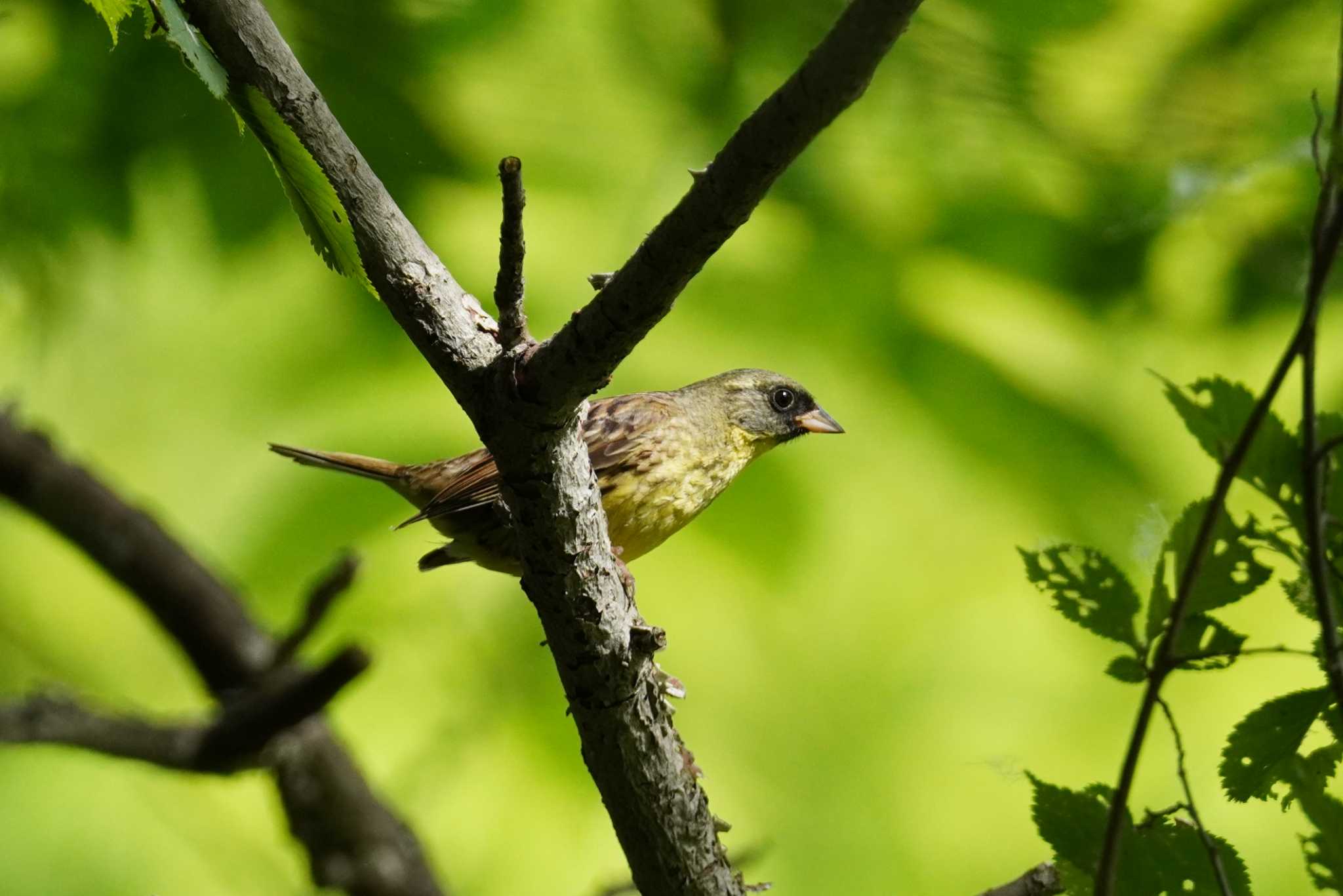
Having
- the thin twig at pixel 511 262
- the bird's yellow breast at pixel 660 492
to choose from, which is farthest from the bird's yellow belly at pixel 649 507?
the thin twig at pixel 511 262

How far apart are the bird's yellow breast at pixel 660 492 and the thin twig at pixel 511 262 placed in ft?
4.11

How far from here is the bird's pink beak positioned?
Result: 320cm

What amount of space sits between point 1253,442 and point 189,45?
1.02 meters

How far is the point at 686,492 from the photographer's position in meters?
2.78

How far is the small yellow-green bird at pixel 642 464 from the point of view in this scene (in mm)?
2662

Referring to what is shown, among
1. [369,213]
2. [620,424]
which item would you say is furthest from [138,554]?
[369,213]

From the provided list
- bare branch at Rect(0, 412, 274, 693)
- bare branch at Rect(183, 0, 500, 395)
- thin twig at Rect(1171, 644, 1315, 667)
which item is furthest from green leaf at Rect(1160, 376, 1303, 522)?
bare branch at Rect(0, 412, 274, 693)

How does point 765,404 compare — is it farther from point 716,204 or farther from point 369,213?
point 716,204

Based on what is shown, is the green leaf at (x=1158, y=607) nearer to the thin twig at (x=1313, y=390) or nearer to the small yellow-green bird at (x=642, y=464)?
the thin twig at (x=1313, y=390)

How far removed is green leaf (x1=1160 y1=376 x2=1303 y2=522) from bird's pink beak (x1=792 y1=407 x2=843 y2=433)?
2016 millimetres

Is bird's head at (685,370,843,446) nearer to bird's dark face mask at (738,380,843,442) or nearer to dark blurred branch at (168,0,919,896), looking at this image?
bird's dark face mask at (738,380,843,442)

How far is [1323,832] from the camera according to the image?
105cm

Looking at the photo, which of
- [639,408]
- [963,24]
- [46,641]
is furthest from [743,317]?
[46,641]

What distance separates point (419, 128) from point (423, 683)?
2.01 meters
